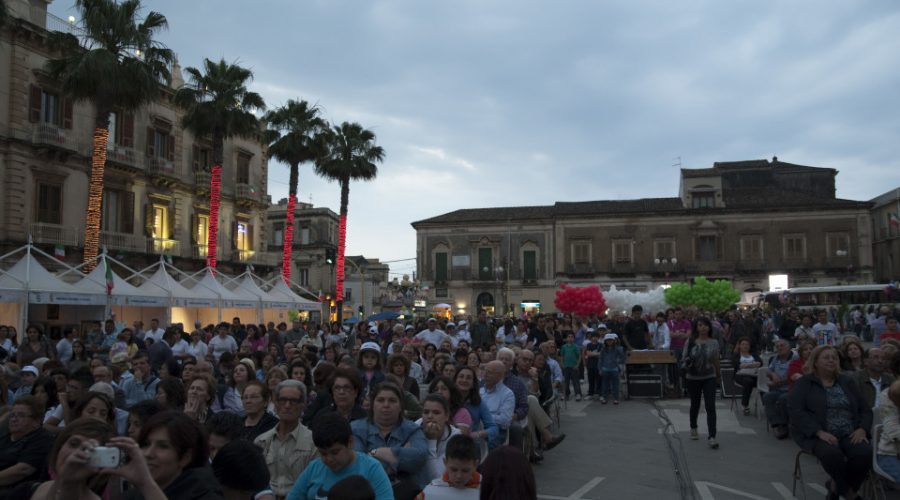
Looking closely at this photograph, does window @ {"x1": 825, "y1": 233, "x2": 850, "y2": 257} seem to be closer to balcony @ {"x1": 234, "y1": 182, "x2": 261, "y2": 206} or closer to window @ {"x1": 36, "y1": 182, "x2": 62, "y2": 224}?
balcony @ {"x1": 234, "y1": 182, "x2": 261, "y2": 206}

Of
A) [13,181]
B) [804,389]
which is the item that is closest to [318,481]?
[804,389]

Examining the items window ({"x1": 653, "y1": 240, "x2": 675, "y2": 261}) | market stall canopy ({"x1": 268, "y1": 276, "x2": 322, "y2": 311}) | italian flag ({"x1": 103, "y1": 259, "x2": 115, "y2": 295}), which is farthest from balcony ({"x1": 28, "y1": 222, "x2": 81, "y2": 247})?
window ({"x1": 653, "y1": 240, "x2": 675, "y2": 261})

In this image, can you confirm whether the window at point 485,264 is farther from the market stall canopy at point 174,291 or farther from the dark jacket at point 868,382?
the dark jacket at point 868,382

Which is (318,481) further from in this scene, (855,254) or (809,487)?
(855,254)

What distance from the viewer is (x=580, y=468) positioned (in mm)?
8141

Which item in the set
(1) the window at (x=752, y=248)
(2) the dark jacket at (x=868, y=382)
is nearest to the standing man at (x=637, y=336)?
(2) the dark jacket at (x=868, y=382)

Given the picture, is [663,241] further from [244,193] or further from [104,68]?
[104,68]

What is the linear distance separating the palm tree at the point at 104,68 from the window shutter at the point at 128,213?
816 cm

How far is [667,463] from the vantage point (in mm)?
8250

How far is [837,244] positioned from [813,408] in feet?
159

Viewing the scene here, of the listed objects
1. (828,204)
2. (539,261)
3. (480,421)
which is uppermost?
(828,204)

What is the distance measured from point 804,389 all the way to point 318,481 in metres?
4.59

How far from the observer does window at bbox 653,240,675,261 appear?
50.5m

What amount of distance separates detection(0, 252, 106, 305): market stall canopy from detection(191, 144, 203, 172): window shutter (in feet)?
52.9
